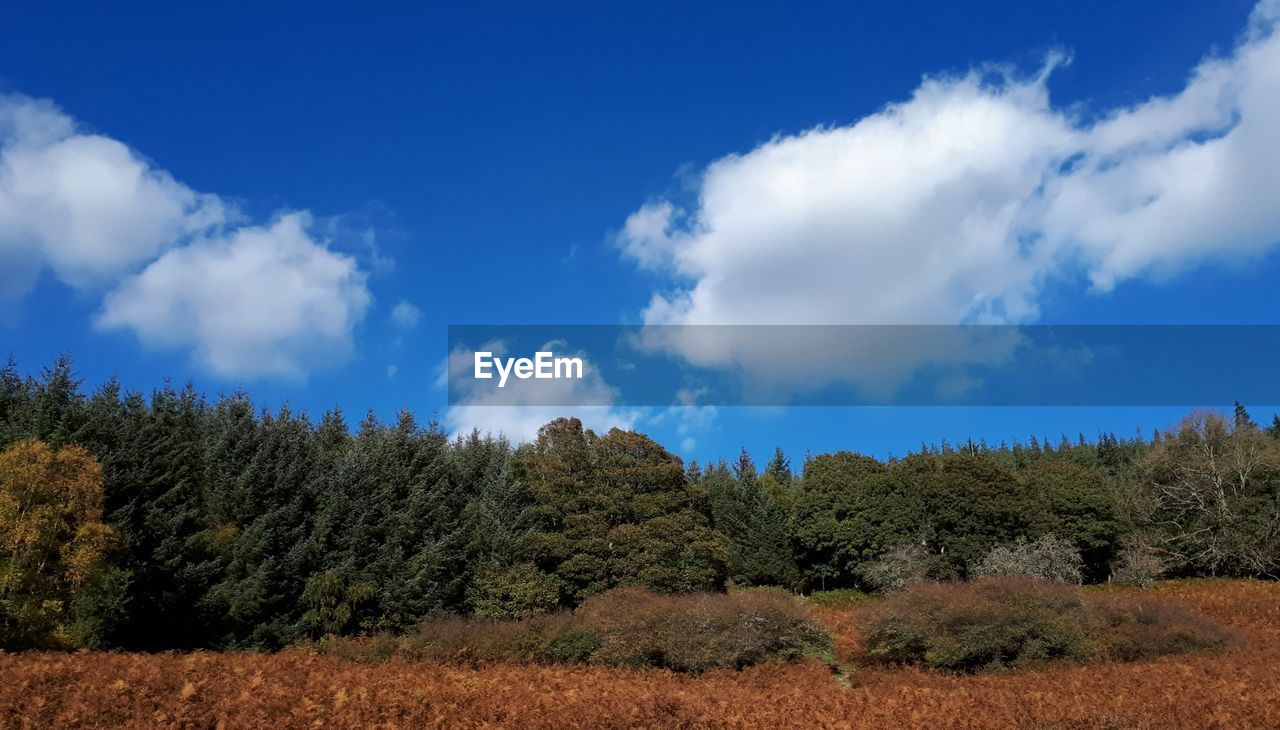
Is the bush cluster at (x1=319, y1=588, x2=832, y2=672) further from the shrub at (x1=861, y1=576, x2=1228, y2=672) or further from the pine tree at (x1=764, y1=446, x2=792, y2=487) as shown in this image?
the pine tree at (x1=764, y1=446, x2=792, y2=487)

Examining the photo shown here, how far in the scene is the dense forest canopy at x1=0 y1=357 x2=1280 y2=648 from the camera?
869 inches

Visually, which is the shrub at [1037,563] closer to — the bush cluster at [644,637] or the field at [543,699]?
the bush cluster at [644,637]

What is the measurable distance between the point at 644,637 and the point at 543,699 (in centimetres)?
1036

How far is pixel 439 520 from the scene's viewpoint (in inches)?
1380

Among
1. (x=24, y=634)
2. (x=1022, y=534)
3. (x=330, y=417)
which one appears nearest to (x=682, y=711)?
(x=24, y=634)

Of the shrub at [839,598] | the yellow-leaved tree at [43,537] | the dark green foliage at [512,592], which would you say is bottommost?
the shrub at [839,598]

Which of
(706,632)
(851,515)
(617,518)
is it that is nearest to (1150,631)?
(706,632)

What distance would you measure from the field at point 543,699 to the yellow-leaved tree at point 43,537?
4.56 meters

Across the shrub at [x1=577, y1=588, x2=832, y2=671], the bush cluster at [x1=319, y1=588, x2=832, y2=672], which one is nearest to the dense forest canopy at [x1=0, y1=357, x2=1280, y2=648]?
the bush cluster at [x1=319, y1=588, x2=832, y2=672]

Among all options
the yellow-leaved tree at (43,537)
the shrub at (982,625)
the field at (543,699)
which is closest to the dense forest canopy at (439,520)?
the yellow-leaved tree at (43,537)

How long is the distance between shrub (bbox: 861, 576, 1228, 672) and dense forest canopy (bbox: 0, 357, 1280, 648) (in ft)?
41.9

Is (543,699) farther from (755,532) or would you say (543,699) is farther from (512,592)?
(755,532)

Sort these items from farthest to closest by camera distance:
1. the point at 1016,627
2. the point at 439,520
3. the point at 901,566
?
the point at 901,566
the point at 439,520
the point at 1016,627

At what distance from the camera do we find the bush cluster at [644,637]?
23.3m
